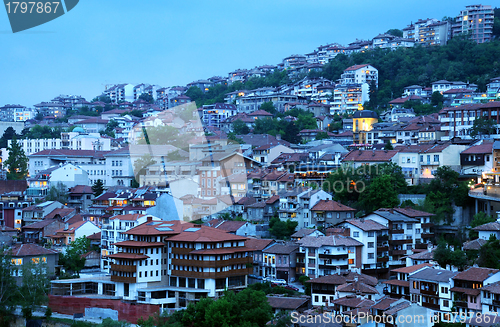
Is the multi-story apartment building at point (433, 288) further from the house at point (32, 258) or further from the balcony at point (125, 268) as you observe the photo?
the house at point (32, 258)

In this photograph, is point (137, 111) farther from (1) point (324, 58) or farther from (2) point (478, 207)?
(2) point (478, 207)

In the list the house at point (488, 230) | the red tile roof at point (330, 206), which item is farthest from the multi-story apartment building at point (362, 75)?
the house at point (488, 230)

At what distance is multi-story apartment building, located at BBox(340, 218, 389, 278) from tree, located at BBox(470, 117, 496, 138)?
39.0 feet

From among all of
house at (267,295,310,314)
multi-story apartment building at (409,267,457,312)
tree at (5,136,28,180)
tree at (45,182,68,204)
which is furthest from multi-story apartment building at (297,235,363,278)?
tree at (5,136,28,180)

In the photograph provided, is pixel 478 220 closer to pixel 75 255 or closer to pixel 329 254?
pixel 329 254

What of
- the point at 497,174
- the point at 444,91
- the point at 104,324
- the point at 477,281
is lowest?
the point at 104,324

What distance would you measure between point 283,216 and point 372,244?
598cm

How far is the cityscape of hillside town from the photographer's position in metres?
23.8

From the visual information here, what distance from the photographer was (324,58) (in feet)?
254

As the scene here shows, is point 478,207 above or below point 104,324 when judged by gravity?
above

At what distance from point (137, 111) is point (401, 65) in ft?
109

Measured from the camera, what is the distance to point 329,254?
27234mm

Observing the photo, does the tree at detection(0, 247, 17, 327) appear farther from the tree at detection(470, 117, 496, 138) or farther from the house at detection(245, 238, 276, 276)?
the tree at detection(470, 117, 496, 138)

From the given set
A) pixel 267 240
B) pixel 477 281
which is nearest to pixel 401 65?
pixel 267 240
